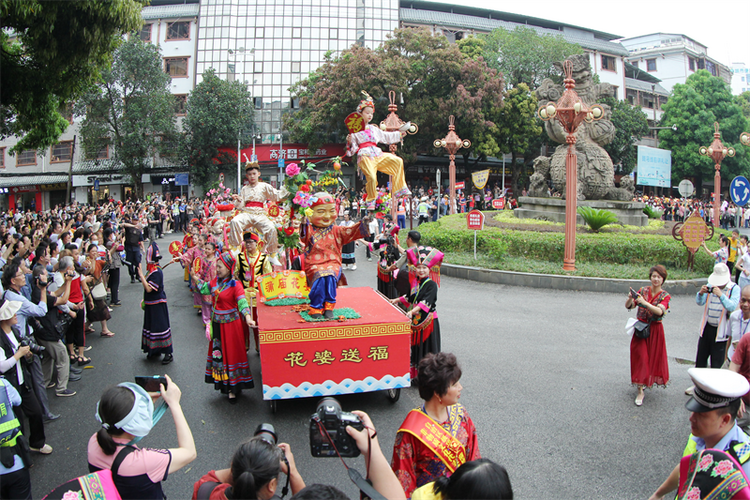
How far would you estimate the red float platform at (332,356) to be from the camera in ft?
18.4

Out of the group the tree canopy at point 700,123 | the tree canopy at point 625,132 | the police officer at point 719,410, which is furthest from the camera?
the tree canopy at point 700,123

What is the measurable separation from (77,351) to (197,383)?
84.6 inches

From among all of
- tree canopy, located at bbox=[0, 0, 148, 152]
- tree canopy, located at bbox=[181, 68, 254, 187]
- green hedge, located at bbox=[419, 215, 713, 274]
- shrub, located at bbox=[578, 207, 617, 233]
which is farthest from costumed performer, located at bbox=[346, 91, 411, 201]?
tree canopy, located at bbox=[181, 68, 254, 187]

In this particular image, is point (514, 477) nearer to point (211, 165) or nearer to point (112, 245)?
point (112, 245)

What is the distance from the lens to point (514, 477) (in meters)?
4.55

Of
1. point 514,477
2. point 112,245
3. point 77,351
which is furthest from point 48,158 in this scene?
point 514,477

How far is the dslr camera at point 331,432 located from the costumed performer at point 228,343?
3.97m

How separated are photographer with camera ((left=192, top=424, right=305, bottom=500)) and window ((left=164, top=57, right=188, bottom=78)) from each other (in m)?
42.3

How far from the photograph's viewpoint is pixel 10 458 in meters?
3.49

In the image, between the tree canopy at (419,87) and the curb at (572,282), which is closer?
the curb at (572,282)

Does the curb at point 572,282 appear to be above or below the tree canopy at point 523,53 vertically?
below

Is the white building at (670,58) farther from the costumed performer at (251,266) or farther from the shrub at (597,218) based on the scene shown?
the costumed performer at (251,266)

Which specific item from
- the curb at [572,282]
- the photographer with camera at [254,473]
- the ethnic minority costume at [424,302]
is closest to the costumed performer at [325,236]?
the ethnic minority costume at [424,302]

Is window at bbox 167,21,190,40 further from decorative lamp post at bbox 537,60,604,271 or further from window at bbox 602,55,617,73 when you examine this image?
decorative lamp post at bbox 537,60,604,271
